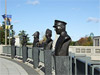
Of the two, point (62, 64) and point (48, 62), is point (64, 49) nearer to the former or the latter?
point (62, 64)

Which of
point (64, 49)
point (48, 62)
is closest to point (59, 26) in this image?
point (64, 49)

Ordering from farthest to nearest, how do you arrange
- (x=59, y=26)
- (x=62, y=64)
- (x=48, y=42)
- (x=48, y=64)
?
(x=48, y=42), (x=48, y=64), (x=59, y=26), (x=62, y=64)

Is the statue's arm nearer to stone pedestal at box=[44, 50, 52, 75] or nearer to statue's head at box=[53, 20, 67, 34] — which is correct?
statue's head at box=[53, 20, 67, 34]

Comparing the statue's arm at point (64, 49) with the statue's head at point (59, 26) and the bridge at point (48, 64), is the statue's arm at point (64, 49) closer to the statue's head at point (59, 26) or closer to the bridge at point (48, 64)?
the bridge at point (48, 64)

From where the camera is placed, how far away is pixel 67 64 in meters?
7.39

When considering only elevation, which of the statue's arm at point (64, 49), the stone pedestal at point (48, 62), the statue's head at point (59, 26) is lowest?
the stone pedestal at point (48, 62)

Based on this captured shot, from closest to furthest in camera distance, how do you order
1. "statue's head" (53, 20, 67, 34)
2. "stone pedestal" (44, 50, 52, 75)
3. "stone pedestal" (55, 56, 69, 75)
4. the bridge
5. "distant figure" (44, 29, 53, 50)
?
the bridge < "stone pedestal" (55, 56, 69, 75) < "statue's head" (53, 20, 67, 34) < "stone pedestal" (44, 50, 52, 75) < "distant figure" (44, 29, 53, 50)

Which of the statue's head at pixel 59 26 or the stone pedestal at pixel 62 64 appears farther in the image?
the statue's head at pixel 59 26

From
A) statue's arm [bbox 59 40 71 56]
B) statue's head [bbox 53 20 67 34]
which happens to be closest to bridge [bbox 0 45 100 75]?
statue's arm [bbox 59 40 71 56]

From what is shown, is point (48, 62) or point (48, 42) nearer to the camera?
point (48, 62)

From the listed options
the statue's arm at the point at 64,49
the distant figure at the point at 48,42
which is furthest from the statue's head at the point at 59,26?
the distant figure at the point at 48,42

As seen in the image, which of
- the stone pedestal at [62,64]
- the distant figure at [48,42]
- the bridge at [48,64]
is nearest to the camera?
the bridge at [48,64]

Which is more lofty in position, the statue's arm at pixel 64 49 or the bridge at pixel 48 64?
the statue's arm at pixel 64 49

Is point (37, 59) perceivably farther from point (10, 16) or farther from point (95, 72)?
point (10, 16)
